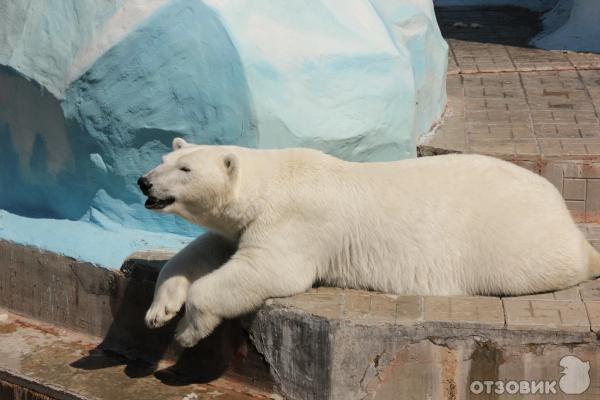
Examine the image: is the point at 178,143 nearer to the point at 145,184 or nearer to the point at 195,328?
the point at 145,184

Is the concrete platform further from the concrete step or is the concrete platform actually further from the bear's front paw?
the bear's front paw

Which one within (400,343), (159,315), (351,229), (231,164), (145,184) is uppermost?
(231,164)

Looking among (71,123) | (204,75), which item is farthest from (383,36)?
(71,123)

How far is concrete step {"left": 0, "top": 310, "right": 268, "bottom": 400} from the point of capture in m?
5.46

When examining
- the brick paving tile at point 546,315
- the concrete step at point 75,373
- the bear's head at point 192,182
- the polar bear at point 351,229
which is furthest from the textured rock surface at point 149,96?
the brick paving tile at point 546,315

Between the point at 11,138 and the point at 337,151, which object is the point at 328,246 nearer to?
the point at 337,151

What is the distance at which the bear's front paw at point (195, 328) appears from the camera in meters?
5.06

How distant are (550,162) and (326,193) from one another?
7.19ft

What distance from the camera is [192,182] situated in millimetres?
4988

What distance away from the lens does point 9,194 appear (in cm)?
675

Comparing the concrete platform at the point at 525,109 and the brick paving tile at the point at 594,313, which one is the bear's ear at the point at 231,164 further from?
the concrete platform at the point at 525,109

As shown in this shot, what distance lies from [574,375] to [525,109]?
361 cm

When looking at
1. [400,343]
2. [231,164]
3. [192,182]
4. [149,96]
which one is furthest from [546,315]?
[149,96]

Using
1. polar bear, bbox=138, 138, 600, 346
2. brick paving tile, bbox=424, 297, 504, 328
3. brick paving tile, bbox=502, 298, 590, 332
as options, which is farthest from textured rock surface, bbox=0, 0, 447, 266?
brick paving tile, bbox=502, 298, 590, 332
